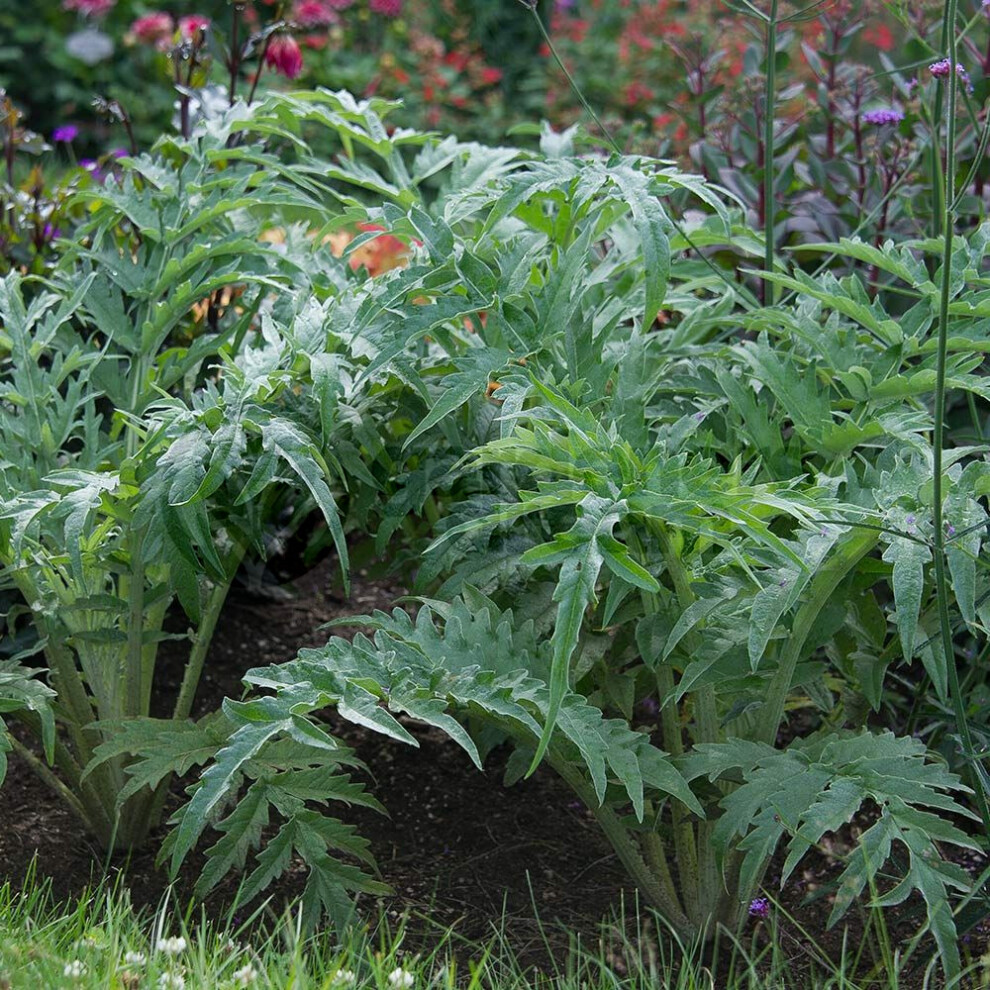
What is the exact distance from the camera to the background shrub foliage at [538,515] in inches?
70.2

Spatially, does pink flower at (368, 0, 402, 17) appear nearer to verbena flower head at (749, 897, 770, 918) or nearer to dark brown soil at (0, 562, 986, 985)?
dark brown soil at (0, 562, 986, 985)

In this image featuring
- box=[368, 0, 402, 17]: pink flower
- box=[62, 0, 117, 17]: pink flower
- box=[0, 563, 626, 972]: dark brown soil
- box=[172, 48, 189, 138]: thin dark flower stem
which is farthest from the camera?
box=[368, 0, 402, 17]: pink flower

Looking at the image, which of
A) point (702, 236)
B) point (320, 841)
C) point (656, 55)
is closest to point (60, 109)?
point (656, 55)

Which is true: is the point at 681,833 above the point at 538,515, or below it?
below

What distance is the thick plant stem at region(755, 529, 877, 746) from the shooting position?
1.85 meters

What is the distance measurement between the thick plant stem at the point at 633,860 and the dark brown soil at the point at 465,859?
0.29 ft

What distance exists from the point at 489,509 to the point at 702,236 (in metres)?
0.68

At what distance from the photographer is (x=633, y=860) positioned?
209 centimetres

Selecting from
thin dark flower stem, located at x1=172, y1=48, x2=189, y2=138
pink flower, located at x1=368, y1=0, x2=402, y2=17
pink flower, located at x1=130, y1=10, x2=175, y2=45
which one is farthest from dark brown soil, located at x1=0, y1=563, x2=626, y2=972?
pink flower, located at x1=368, y1=0, x2=402, y2=17

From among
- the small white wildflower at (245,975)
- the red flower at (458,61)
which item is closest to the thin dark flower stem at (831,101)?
the small white wildflower at (245,975)

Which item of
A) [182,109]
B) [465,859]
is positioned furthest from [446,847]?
[182,109]

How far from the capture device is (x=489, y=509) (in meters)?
2.11

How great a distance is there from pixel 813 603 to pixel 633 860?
1.69 ft

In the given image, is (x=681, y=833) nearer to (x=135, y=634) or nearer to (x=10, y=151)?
(x=135, y=634)
